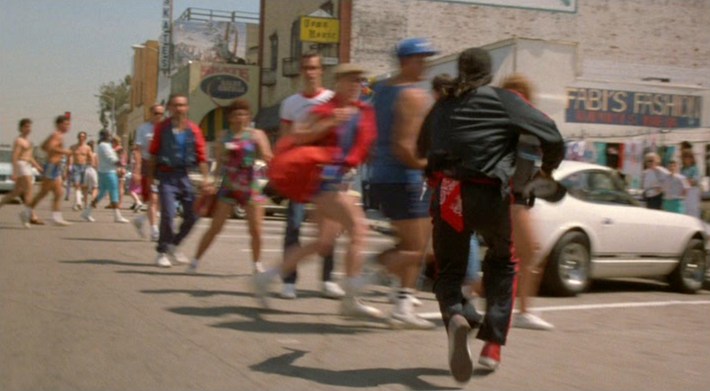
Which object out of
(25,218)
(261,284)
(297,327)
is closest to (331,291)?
(261,284)

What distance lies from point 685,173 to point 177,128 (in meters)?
7.52

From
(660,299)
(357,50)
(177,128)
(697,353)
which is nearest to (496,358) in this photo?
(697,353)

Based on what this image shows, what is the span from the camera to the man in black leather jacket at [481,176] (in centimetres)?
509

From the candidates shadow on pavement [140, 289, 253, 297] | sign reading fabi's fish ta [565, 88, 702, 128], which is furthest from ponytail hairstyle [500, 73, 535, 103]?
sign reading fabi's fish ta [565, 88, 702, 128]

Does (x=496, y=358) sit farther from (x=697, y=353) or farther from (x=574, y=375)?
(x=697, y=353)

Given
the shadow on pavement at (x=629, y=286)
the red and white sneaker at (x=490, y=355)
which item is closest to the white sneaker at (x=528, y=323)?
the red and white sneaker at (x=490, y=355)

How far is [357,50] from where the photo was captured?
3588cm

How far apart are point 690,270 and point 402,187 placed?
528 cm

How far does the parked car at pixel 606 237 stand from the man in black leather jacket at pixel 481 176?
11.9ft

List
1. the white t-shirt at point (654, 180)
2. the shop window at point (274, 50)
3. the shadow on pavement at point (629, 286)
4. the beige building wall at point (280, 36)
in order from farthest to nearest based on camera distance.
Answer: the shop window at point (274, 50) → the beige building wall at point (280, 36) → the white t-shirt at point (654, 180) → the shadow on pavement at point (629, 286)

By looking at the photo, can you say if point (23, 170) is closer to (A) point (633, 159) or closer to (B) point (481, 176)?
(B) point (481, 176)

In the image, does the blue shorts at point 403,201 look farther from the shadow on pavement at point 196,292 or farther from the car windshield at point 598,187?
the car windshield at point 598,187

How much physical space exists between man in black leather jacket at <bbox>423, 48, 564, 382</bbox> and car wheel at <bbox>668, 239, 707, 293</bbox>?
18.5 feet

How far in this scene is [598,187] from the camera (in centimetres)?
973
